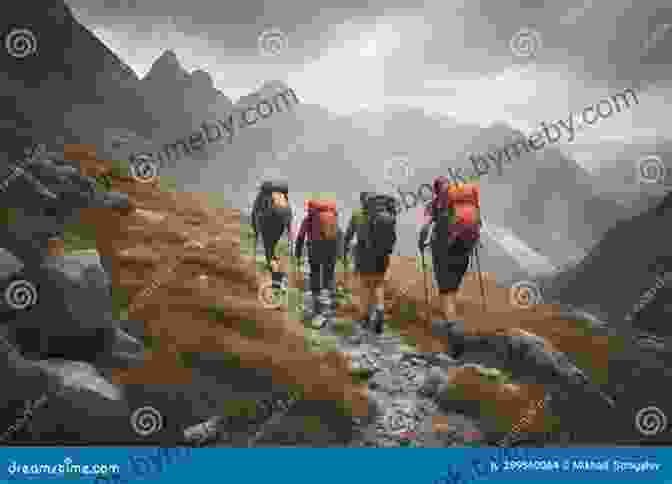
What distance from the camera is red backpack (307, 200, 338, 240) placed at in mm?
4766

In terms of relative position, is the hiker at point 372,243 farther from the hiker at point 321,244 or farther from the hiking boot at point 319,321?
the hiking boot at point 319,321

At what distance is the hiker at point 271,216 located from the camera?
479 centimetres

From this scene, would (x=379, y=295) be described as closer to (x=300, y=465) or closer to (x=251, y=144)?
(x=300, y=465)

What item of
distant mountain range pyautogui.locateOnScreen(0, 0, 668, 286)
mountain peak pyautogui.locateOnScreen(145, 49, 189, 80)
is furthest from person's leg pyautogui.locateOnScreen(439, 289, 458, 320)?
mountain peak pyautogui.locateOnScreen(145, 49, 189, 80)

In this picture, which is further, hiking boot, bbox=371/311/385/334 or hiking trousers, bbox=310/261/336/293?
hiking trousers, bbox=310/261/336/293

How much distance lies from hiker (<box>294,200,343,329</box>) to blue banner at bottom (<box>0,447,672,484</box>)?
1437 mm

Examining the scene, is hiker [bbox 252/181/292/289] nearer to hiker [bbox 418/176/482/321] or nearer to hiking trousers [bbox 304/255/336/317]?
hiking trousers [bbox 304/255/336/317]

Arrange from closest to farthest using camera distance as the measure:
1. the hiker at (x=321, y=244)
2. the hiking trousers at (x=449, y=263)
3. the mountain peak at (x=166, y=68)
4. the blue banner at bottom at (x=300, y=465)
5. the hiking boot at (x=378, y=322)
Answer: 1. the blue banner at bottom at (x=300, y=465)
2. the hiking boot at (x=378, y=322)
3. the hiking trousers at (x=449, y=263)
4. the hiker at (x=321, y=244)
5. the mountain peak at (x=166, y=68)

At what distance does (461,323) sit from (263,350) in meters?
1.88

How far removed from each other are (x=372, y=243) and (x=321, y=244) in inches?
20.0

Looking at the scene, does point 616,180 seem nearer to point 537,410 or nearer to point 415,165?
point 415,165

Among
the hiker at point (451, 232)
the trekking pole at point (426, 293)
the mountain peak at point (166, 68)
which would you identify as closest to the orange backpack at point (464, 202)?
the hiker at point (451, 232)

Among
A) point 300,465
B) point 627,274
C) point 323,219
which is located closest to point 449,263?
point 323,219

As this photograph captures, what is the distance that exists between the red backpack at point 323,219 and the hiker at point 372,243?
17 centimetres
